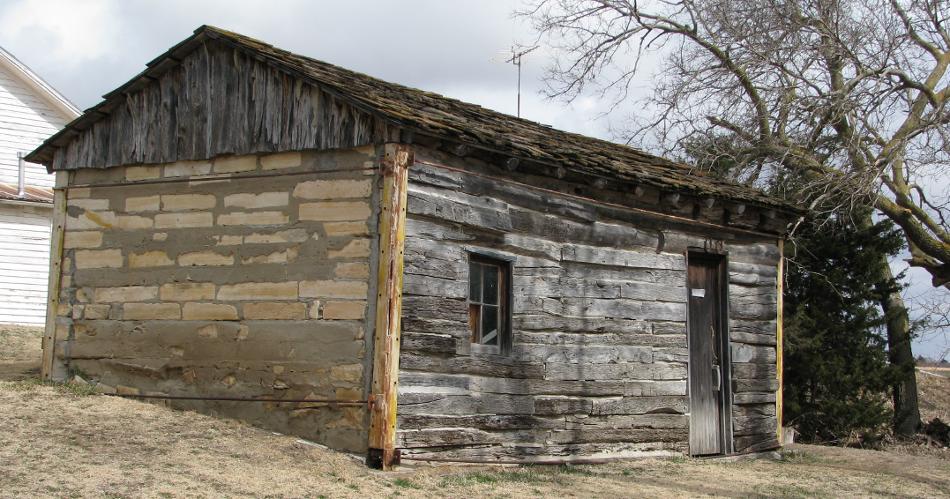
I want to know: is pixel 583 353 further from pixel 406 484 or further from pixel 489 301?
pixel 406 484

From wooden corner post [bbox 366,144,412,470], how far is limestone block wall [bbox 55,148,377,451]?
15cm

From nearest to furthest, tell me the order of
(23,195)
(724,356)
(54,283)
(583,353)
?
(54,283)
(583,353)
(724,356)
(23,195)

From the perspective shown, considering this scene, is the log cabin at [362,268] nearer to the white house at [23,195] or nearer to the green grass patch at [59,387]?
the green grass patch at [59,387]

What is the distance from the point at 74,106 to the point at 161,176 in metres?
14.3

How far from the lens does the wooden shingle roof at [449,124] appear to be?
9.97 m

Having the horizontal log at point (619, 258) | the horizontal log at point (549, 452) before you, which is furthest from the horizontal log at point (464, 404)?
the horizontal log at point (619, 258)

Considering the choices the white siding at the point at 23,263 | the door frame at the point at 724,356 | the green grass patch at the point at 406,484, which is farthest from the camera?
the white siding at the point at 23,263

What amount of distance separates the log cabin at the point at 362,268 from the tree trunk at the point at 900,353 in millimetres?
8366

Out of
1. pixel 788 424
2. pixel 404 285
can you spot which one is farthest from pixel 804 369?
pixel 404 285

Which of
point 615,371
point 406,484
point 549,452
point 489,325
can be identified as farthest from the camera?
point 615,371

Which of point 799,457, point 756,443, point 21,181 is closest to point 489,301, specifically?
point 756,443

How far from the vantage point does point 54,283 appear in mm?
11484

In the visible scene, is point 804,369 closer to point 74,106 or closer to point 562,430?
point 562,430

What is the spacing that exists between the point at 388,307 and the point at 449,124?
6.68 ft
